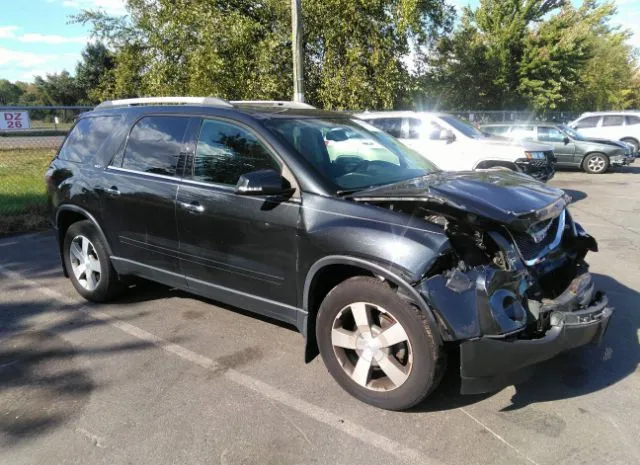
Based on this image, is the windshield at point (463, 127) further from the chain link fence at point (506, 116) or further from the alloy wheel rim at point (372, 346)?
the chain link fence at point (506, 116)

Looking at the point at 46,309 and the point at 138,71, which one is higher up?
the point at 138,71

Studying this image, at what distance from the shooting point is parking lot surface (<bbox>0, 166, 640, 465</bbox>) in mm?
2738

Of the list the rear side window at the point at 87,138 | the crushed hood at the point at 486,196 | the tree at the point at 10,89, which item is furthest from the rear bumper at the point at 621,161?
the tree at the point at 10,89

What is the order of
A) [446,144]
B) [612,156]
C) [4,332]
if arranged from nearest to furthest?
[4,332], [446,144], [612,156]

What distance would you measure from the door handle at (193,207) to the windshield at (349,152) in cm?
78

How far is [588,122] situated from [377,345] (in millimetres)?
21153

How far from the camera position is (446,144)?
1051cm

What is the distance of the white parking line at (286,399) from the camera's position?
8.97ft

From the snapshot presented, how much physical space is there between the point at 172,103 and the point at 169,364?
222 centimetres

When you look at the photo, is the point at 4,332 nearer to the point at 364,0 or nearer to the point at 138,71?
the point at 364,0

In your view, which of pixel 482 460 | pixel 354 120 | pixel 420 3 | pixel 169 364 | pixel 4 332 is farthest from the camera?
pixel 420 3

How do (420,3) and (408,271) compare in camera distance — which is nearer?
(408,271)

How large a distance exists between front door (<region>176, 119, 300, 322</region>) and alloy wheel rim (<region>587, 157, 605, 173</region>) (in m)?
15.3

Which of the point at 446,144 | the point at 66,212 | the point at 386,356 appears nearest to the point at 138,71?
the point at 446,144
